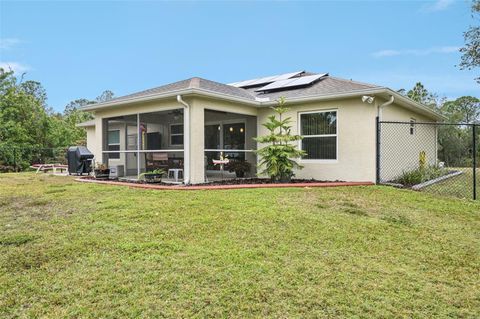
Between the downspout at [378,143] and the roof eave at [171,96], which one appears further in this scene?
the downspout at [378,143]

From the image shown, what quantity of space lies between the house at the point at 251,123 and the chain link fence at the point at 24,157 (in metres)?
9.35

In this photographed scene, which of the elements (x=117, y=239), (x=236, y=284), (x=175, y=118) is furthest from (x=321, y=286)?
(x=175, y=118)

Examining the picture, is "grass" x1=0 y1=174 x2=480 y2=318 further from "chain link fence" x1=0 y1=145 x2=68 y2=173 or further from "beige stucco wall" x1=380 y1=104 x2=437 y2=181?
"chain link fence" x1=0 y1=145 x2=68 y2=173

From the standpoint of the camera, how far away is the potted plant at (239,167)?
36.7 ft

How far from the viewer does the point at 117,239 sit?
4082 mm

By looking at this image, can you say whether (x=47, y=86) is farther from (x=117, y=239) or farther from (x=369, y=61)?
(x=117, y=239)

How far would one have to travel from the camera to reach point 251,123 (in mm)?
11617

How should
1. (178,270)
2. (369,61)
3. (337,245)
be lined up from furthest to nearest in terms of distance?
(369,61) < (337,245) < (178,270)

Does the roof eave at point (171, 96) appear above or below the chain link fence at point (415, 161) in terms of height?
above

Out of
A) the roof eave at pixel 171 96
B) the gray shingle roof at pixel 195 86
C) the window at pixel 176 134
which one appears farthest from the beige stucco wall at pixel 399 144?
the window at pixel 176 134

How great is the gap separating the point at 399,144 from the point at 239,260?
9326mm

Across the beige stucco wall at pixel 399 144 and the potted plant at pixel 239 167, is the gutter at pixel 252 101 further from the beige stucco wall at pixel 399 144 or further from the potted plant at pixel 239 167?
the potted plant at pixel 239 167

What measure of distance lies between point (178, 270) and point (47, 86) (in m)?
39.8

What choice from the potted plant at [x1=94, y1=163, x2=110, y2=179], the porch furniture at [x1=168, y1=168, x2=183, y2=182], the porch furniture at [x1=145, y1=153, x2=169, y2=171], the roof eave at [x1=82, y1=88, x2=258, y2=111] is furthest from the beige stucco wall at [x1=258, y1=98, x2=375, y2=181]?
the potted plant at [x1=94, y1=163, x2=110, y2=179]
